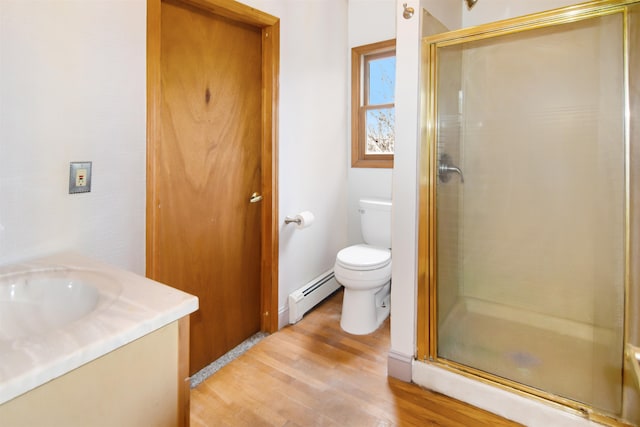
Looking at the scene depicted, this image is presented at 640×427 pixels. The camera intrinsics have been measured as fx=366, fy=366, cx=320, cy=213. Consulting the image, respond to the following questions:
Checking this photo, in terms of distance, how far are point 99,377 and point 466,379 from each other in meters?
1.56

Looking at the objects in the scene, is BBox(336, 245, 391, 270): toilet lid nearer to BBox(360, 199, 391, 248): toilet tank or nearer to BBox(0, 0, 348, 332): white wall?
BBox(360, 199, 391, 248): toilet tank

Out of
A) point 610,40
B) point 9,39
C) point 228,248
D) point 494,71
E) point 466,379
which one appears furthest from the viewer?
point 228,248

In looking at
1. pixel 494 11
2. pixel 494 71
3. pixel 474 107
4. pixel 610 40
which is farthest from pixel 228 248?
pixel 494 11

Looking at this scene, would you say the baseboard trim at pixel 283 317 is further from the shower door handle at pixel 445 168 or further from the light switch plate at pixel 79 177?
the light switch plate at pixel 79 177

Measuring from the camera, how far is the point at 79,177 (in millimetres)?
1299

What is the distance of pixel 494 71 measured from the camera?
1892 millimetres

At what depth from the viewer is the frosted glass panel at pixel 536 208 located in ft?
5.15

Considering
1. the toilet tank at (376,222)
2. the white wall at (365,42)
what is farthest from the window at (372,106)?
the toilet tank at (376,222)

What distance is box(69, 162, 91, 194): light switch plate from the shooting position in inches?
50.4

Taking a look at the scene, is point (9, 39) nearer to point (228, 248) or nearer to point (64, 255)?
point (64, 255)

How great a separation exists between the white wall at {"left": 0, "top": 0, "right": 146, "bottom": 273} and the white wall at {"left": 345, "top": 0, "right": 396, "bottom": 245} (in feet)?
6.09

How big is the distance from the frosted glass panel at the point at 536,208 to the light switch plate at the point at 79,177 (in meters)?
1.50

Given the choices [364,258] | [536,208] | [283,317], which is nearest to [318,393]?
[283,317]

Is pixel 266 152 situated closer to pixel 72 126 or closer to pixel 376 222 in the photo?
pixel 376 222
